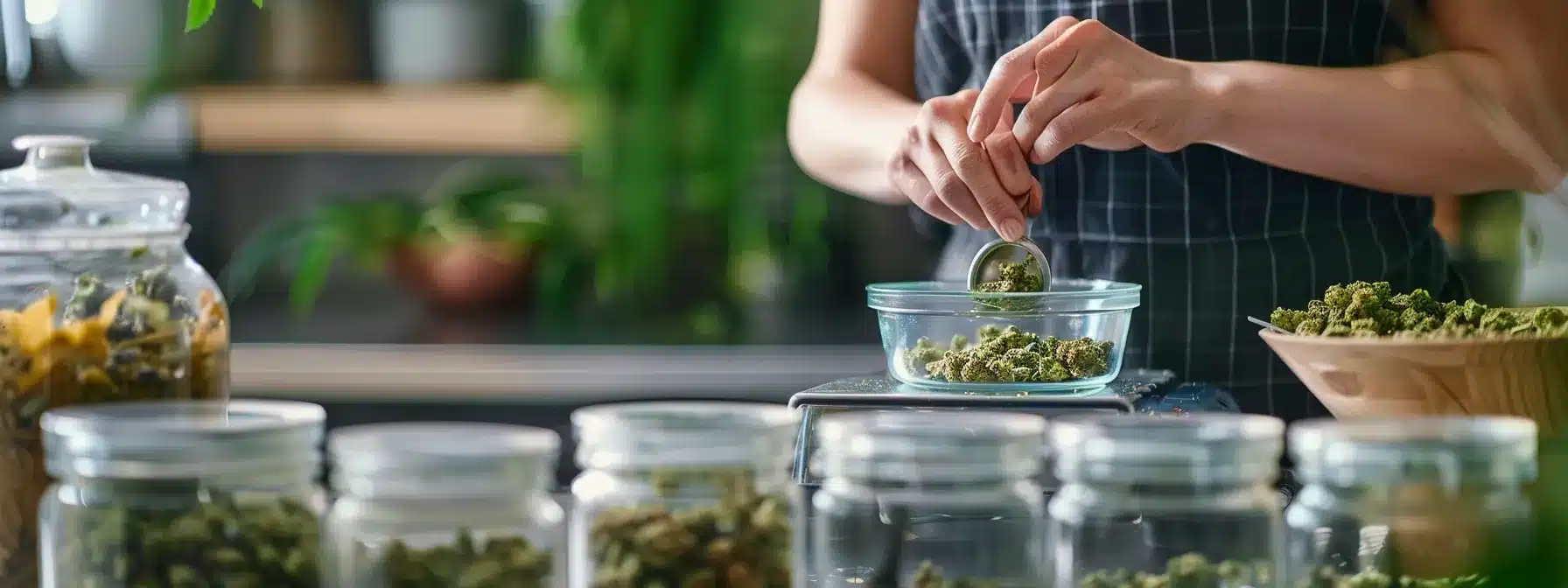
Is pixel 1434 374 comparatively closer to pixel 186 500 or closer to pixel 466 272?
pixel 186 500

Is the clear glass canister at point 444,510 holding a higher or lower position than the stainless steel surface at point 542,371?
higher

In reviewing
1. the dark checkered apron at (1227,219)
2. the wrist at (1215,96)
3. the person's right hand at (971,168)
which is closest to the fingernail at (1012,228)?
the person's right hand at (971,168)

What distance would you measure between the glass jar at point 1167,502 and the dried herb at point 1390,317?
8.9 inches

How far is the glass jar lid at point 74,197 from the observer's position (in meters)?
0.72

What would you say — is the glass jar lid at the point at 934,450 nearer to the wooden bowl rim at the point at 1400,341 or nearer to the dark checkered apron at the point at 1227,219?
the wooden bowl rim at the point at 1400,341

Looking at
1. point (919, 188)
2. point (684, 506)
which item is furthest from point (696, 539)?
point (919, 188)

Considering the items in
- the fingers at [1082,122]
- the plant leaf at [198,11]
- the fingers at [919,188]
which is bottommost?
the fingers at [919,188]

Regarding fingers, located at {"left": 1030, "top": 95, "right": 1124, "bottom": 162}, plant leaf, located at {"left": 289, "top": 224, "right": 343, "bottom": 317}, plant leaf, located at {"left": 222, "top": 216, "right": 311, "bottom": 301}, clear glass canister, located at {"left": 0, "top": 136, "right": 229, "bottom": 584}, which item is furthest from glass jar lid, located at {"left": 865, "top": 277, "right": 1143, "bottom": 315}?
plant leaf, located at {"left": 222, "top": 216, "right": 311, "bottom": 301}

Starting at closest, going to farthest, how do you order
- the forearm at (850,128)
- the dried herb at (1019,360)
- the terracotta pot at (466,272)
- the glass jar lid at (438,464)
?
the glass jar lid at (438,464) < the dried herb at (1019,360) < the forearm at (850,128) < the terracotta pot at (466,272)

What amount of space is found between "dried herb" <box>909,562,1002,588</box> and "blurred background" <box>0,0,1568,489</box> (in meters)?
1.54

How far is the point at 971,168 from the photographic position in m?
1.04

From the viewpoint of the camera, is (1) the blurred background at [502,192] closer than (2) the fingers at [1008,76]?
No

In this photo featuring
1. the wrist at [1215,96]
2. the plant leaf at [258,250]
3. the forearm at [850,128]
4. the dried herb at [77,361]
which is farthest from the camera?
the plant leaf at [258,250]

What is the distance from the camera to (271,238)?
2.58 m
